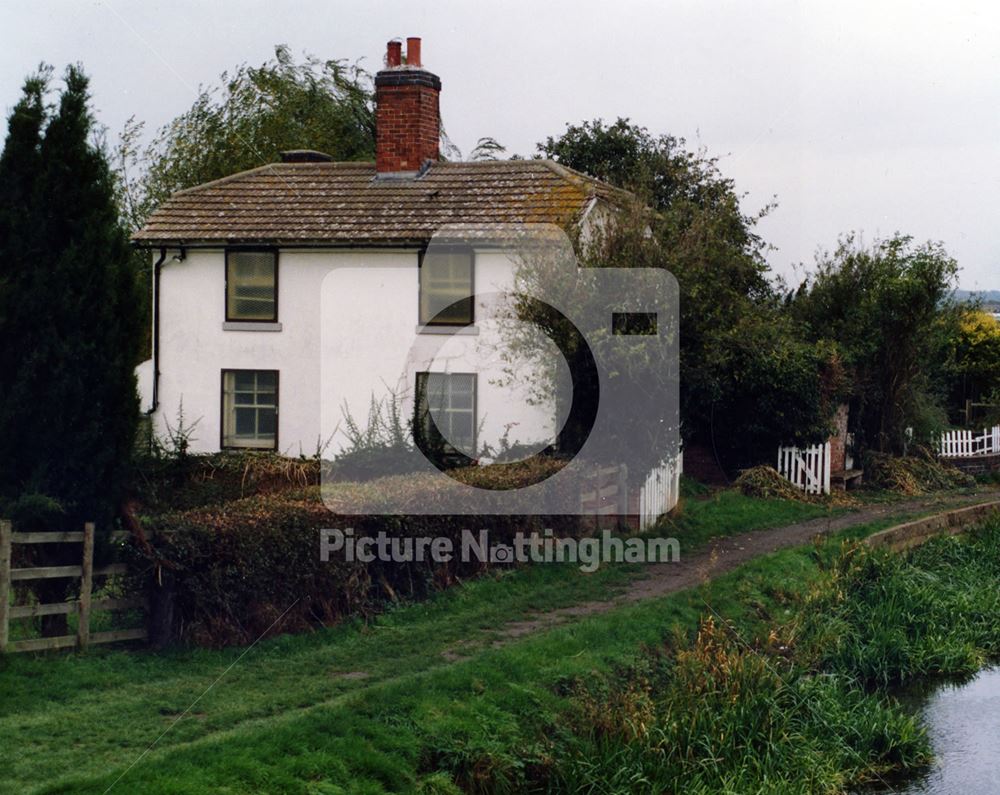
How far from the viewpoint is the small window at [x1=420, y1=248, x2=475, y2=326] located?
24.3 metres

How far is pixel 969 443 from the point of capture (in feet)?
107

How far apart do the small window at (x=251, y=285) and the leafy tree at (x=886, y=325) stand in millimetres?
12605

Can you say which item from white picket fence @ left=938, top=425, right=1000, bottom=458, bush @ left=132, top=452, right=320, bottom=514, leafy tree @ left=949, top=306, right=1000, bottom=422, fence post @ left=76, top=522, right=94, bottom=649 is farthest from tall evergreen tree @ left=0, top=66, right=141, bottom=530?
leafy tree @ left=949, top=306, right=1000, bottom=422

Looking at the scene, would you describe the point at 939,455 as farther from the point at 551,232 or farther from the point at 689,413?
the point at 551,232

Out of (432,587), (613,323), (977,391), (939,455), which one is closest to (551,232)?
(613,323)

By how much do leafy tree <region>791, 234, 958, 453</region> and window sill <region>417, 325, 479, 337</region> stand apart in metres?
8.95

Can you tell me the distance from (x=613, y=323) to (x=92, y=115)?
27.2 ft

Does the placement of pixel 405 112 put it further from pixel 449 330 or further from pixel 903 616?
pixel 903 616

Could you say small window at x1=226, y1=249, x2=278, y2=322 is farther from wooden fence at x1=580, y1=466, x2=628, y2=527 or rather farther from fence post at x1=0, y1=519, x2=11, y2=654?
fence post at x1=0, y1=519, x2=11, y2=654

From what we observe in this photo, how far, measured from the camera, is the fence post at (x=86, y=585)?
11.9 meters

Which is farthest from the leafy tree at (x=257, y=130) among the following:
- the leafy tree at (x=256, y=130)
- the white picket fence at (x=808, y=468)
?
the white picket fence at (x=808, y=468)

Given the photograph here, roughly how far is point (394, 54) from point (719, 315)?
34.8ft

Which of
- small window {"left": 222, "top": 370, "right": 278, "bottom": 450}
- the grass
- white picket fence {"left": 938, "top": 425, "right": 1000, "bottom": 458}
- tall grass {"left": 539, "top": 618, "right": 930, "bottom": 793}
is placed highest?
small window {"left": 222, "top": 370, "right": 278, "bottom": 450}

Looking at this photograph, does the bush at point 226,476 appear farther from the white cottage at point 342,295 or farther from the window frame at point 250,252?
the window frame at point 250,252
